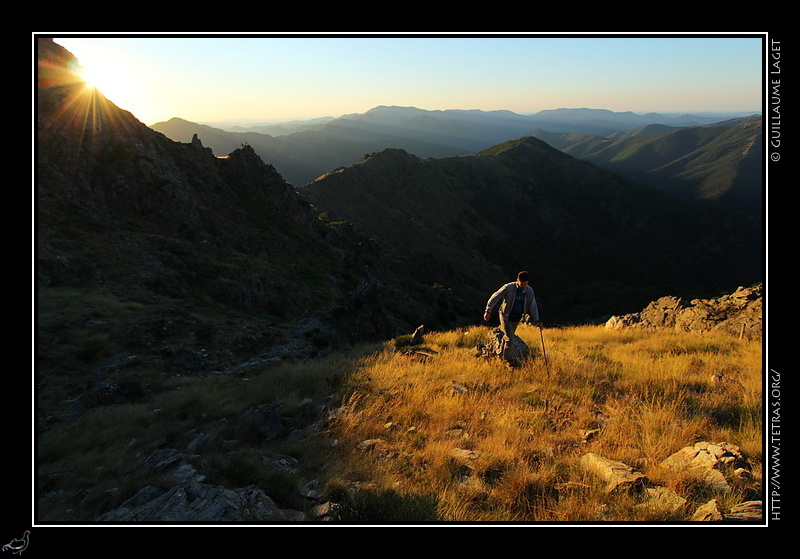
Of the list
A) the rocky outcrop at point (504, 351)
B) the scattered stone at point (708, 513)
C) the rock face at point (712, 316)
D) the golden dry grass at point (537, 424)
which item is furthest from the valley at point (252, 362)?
the rock face at point (712, 316)

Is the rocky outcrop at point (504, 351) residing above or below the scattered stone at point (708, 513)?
above

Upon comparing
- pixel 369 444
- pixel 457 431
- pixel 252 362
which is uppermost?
pixel 457 431

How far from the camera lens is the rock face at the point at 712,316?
1152 centimetres

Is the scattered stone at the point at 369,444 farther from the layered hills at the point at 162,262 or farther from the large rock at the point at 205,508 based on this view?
the layered hills at the point at 162,262

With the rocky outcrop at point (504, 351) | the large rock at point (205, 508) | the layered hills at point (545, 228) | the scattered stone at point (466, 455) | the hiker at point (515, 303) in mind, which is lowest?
the large rock at point (205, 508)

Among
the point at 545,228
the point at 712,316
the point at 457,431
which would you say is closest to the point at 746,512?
the point at 457,431

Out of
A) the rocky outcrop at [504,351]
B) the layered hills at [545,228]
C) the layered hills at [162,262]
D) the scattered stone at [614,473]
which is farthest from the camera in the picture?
the layered hills at [545,228]

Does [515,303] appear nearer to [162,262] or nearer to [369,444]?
[369,444]

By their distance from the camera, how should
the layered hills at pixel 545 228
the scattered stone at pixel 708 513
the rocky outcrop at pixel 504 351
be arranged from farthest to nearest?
the layered hills at pixel 545 228, the rocky outcrop at pixel 504 351, the scattered stone at pixel 708 513

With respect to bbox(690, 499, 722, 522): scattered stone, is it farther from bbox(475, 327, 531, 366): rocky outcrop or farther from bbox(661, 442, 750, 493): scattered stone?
bbox(475, 327, 531, 366): rocky outcrop

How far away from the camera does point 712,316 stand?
12969mm

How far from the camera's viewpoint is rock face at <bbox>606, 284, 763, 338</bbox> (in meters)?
11.5

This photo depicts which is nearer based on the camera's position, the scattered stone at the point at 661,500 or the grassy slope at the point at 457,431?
the scattered stone at the point at 661,500

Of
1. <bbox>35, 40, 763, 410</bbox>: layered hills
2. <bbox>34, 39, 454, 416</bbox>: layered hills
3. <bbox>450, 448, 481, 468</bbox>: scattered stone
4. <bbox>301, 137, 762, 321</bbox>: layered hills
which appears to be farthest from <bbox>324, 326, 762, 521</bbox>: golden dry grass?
<bbox>301, 137, 762, 321</bbox>: layered hills
